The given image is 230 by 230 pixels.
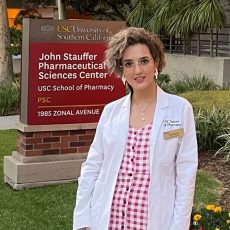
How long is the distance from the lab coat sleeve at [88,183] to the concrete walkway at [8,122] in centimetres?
831

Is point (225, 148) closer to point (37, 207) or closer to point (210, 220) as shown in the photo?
point (37, 207)

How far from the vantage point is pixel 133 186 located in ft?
8.54

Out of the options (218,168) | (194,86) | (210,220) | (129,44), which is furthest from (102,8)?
(129,44)

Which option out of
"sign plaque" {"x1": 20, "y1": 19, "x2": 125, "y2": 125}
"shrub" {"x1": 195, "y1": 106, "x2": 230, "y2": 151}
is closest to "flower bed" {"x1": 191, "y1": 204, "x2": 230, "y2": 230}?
"sign plaque" {"x1": 20, "y1": 19, "x2": 125, "y2": 125}

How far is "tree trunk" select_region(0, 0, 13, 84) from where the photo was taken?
15716 millimetres

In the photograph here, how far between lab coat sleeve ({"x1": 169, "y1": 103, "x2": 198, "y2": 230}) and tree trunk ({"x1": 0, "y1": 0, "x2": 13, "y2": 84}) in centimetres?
1364

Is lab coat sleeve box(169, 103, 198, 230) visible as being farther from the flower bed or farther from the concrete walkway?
the concrete walkway

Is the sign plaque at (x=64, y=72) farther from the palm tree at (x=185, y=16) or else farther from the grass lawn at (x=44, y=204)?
the palm tree at (x=185, y=16)

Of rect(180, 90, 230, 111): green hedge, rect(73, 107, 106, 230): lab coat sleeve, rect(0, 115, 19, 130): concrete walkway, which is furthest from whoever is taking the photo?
rect(0, 115, 19, 130): concrete walkway

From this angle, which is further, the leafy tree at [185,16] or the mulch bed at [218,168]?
the leafy tree at [185,16]

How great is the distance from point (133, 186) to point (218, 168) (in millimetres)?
5057

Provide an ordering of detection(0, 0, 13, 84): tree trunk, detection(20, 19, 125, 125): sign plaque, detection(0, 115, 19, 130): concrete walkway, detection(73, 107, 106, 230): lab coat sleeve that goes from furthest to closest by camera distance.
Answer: detection(0, 0, 13, 84): tree trunk, detection(0, 115, 19, 130): concrete walkway, detection(20, 19, 125, 125): sign plaque, detection(73, 107, 106, 230): lab coat sleeve

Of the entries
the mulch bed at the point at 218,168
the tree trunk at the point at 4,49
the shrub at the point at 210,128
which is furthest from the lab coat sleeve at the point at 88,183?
the tree trunk at the point at 4,49

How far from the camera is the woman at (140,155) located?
101 inches
